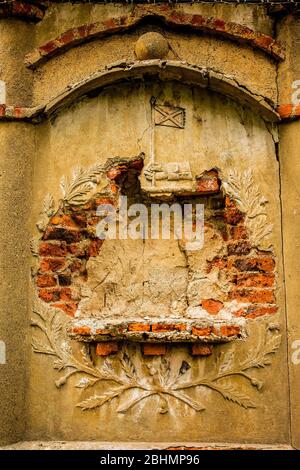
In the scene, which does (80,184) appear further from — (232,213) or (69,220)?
(232,213)

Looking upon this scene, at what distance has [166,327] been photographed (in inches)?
155

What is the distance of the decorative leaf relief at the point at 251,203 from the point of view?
4.16 m

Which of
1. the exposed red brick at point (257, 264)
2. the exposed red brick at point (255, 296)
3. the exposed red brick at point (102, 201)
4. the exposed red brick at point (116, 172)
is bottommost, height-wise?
the exposed red brick at point (255, 296)

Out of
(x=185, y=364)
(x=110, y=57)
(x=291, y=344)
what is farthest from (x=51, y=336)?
(x=110, y=57)

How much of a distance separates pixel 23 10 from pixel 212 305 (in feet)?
7.21

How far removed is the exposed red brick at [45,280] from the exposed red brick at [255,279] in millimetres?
1138

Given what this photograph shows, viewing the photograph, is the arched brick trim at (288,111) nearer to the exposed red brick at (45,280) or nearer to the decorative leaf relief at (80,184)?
the decorative leaf relief at (80,184)

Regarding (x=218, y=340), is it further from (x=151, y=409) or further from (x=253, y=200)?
(x=253, y=200)

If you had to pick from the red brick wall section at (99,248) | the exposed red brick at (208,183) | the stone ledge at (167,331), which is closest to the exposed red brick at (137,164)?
the red brick wall section at (99,248)

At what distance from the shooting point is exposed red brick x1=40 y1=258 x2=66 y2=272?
4215 mm

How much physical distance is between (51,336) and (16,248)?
0.57 metres

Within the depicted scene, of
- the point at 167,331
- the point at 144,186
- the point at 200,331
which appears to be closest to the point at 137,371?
the point at 167,331

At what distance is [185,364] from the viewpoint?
404 cm

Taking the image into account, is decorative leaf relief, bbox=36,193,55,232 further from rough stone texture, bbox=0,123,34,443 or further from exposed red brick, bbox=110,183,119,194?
exposed red brick, bbox=110,183,119,194
